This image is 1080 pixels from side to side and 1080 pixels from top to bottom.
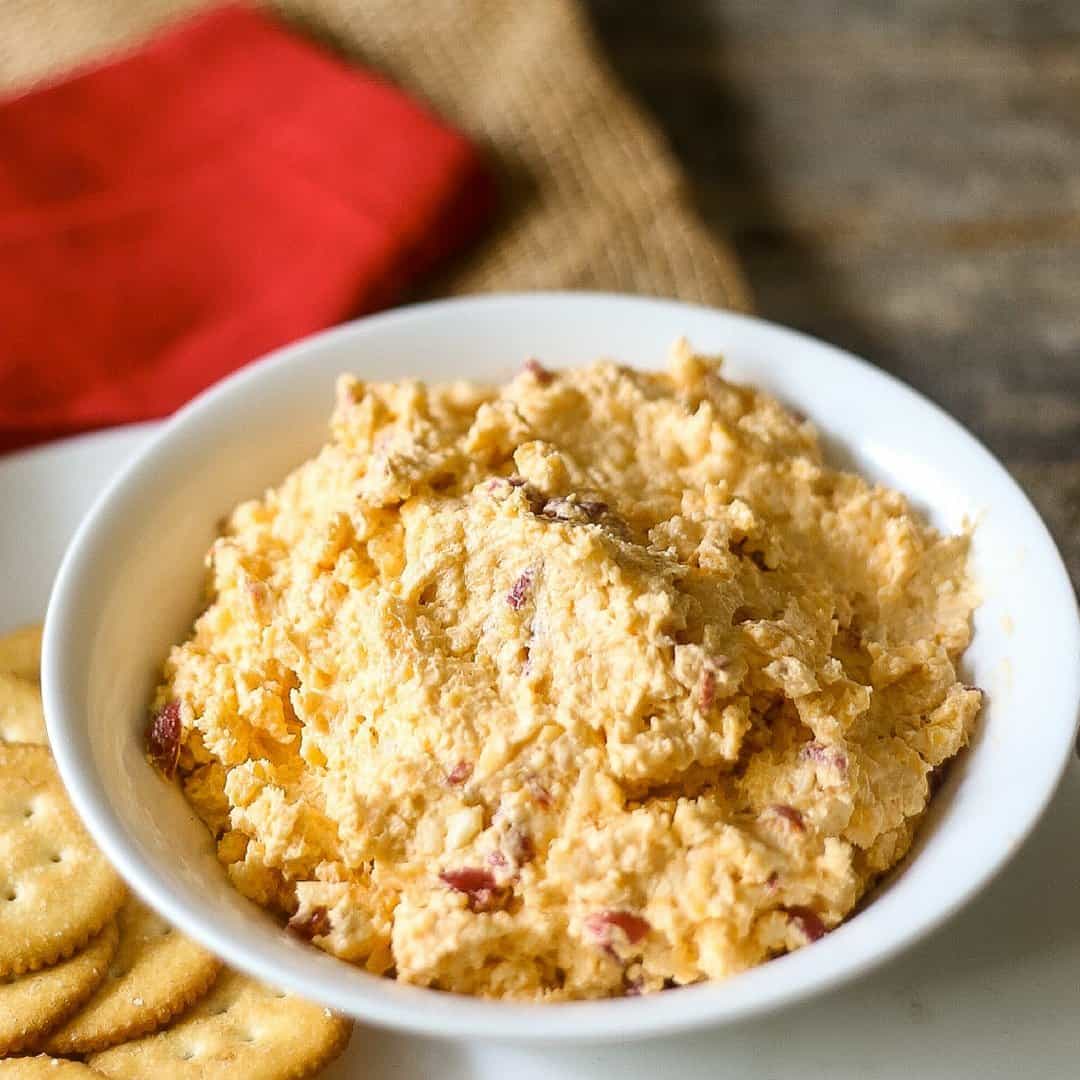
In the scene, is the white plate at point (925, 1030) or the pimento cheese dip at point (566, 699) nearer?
the pimento cheese dip at point (566, 699)

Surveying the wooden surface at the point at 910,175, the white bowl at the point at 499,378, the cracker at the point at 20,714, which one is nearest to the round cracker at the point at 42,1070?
the white bowl at the point at 499,378

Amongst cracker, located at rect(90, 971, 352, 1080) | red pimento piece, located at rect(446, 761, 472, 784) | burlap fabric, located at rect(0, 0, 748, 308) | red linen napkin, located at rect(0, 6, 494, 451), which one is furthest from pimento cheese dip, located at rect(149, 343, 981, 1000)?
burlap fabric, located at rect(0, 0, 748, 308)

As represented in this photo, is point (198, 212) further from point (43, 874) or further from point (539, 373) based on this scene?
point (43, 874)

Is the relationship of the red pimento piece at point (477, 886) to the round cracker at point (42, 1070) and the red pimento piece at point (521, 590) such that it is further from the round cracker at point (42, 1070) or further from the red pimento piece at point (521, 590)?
the round cracker at point (42, 1070)

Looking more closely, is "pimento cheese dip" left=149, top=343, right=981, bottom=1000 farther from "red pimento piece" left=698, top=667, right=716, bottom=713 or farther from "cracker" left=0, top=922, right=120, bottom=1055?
"cracker" left=0, top=922, right=120, bottom=1055

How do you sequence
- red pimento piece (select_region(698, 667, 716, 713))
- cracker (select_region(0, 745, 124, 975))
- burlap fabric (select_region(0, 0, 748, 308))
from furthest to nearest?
burlap fabric (select_region(0, 0, 748, 308))
cracker (select_region(0, 745, 124, 975))
red pimento piece (select_region(698, 667, 716, 713))

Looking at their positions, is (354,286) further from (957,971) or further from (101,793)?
(957,971)
